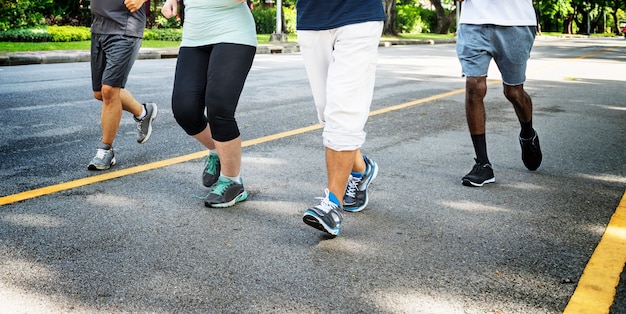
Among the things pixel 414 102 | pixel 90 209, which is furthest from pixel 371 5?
pixel 414 102

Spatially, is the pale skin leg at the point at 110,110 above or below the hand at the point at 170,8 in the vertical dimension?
below

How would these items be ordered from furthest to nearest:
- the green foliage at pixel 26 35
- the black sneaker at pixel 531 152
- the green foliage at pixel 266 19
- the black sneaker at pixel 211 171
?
the green foliage at pixel 266 19
the green foliage at pixel 26 35
the black sneaker at pixel 531 152
the black sneaker at pixel 211 171

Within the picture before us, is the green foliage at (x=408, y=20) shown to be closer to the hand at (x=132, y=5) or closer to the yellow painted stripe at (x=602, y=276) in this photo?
the hand at (x=132, y=5)

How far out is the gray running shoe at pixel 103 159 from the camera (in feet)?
16.2

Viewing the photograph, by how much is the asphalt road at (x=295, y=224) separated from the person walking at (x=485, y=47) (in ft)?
0.93

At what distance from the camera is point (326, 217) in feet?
11.1

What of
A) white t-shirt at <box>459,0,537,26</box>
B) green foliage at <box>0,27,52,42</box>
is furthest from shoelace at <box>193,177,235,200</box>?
green foliage at <box>0,27,52,42</box>

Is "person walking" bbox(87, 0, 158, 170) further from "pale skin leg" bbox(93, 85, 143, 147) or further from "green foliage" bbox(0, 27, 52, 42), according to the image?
"green foliage" bbox(0, 27, 52, 42)

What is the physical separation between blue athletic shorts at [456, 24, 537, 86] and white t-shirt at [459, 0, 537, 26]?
0.13ft

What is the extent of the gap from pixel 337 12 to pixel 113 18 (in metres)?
2.04

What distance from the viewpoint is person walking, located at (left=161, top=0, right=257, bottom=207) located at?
152 inches

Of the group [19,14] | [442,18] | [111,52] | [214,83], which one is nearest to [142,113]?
[111,52]

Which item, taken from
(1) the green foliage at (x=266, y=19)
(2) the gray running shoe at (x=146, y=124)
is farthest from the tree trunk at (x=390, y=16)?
(2) the gray running shoe at (x=146, y=124)

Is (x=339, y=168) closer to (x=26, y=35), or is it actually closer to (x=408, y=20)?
(x=26, y=35)
